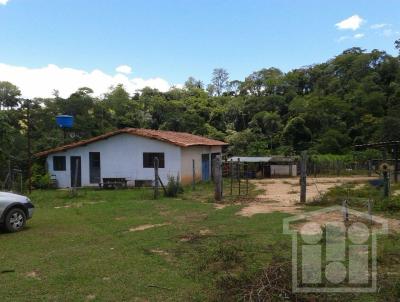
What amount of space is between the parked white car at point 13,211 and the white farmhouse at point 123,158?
1311 cm

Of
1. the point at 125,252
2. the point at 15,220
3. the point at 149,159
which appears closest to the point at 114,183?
the point at 149,159

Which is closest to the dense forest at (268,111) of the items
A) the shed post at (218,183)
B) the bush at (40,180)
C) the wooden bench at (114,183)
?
the bush at (40,180)

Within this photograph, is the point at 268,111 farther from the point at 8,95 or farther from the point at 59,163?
the point at 59,163

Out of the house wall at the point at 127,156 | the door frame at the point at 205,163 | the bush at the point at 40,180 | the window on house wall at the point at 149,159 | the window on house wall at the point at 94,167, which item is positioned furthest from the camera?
the door frame at the point at 205,163

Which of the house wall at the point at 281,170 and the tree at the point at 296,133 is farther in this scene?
the tree at the point at 296,133

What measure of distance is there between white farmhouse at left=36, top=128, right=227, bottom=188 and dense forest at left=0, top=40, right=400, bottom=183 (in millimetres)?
3064

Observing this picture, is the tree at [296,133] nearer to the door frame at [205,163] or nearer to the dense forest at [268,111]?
the dense forest at [268,111]

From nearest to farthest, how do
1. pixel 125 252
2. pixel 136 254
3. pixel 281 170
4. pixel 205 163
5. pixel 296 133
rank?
pixel 136 254 < pixel 125 252 < pixel 205 163 < pixel 281 170 < pixel 296 133

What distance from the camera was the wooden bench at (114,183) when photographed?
23312 millimetres

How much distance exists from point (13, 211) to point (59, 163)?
1638 centimetres

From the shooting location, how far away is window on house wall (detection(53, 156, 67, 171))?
25.7 metres

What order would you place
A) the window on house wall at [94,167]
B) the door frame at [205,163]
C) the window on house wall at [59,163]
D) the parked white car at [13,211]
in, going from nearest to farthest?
the parked white car at [13,211]
the window on house wall at [94,167]
the window on house wall at [59,163]
the door frame at [205,163]

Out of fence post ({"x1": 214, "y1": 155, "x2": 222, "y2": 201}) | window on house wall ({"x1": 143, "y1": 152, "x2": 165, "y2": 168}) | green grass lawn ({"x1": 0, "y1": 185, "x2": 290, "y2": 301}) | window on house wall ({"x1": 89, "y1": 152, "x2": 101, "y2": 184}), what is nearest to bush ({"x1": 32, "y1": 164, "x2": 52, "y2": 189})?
window on house wall ({"x1": 89, "y1": 152, "x2": 101, "y2": 184})

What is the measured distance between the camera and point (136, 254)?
24.3 ft
